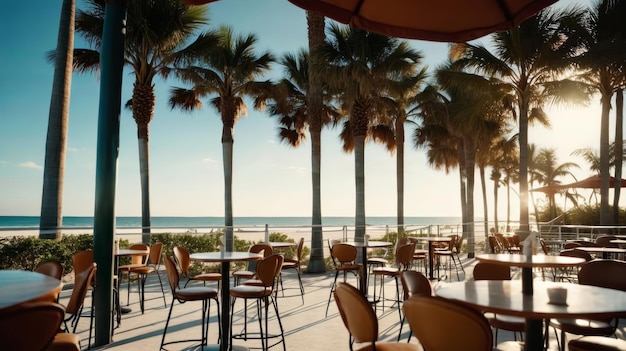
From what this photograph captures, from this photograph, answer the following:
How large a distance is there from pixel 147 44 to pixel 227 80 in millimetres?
2756

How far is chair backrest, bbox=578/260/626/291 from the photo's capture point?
3.92 m

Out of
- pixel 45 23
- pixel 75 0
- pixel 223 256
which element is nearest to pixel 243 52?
pixel 75 0

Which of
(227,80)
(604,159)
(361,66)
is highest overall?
(227,80)

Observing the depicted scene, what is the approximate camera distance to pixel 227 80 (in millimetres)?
13898

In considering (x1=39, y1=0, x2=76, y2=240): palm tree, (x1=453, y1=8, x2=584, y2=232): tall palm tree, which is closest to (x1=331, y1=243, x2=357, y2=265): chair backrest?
(x1=39, y1=0, x2=76, y2=240): palm tree

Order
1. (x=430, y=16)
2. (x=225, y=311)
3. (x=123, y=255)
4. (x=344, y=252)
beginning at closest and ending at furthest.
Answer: (x=430, y=16), (x=225, y=311), (x=123, y=255), (x=344, y=252)

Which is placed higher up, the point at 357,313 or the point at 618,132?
the point at 618,132

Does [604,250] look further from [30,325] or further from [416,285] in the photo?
[30,325]

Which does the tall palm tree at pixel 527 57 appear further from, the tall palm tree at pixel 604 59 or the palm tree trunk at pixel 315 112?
the palm tree trunk at pixel 315 112

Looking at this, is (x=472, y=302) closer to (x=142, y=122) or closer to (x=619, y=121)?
(x=142, y=122)

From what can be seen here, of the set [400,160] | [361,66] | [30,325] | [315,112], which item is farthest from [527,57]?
[30,325]

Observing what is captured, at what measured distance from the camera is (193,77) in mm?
13422

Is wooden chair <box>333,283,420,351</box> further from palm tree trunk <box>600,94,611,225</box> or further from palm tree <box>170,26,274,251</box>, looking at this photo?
palm tree trunk <box>600,94,611,225</box>

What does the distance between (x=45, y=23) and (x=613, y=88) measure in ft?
91.2
